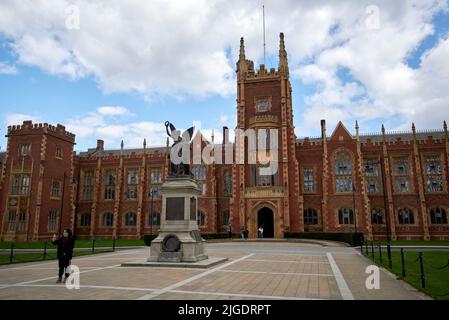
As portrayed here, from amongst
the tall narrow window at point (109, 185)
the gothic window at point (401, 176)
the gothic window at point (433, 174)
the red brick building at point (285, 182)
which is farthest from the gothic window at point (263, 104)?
the tall narrow window at point (109, 185)

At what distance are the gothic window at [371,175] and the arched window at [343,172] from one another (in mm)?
3982

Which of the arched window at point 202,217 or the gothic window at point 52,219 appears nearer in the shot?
the gothic window at point 52,219

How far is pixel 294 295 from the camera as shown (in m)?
8.83

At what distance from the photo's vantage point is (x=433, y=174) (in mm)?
43406

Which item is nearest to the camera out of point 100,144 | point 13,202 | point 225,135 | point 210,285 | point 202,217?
point 210,285

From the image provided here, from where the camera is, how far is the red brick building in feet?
135

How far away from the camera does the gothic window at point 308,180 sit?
44.7 meters

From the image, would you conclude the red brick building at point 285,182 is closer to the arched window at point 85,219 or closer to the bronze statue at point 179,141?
the arched window at point 85,219

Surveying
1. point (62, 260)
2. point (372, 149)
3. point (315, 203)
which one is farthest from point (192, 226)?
point (372, 149)

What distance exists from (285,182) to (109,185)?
1167 inches

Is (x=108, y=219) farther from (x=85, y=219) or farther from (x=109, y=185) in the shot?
(x=109, y=185)

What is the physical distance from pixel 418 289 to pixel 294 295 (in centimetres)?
384

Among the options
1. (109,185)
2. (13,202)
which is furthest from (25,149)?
(109,185)

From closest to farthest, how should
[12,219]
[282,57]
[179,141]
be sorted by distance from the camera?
1. [179,141]
2. [12,219]
3. [282,57]
